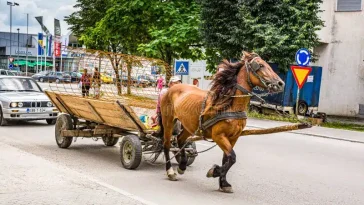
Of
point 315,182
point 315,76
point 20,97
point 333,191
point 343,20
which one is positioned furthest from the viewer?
point 343,20

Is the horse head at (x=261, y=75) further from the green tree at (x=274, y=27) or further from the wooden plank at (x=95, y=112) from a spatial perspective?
the green tree at (x=274, y=27)

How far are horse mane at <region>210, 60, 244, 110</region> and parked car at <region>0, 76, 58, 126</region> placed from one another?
10784 mm

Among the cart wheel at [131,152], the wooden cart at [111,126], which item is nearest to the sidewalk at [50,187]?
the cart wheel at [131,152]

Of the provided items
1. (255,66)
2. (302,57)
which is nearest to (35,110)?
(302,57)

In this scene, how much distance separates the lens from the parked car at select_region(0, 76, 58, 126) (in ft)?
56.6

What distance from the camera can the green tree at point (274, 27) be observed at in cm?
2259

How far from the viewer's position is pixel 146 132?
9.85 meters

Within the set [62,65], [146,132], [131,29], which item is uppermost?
[131,29]

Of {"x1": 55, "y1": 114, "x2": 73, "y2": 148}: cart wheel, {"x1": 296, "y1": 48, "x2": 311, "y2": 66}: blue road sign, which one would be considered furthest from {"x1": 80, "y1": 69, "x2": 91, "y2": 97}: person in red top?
{"x1": 296, "y1": 48, "x2": 311, "y2": 66}: blue road sign

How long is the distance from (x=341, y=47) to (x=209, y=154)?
18158 millimetres

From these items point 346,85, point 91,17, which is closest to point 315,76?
point 346,85

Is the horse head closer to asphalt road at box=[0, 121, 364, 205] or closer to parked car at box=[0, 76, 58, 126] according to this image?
asphalt road at box=[0, 121, 364, 205]

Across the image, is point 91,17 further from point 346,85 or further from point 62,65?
point 62,65

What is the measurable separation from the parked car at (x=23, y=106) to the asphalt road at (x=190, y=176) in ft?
10.0
